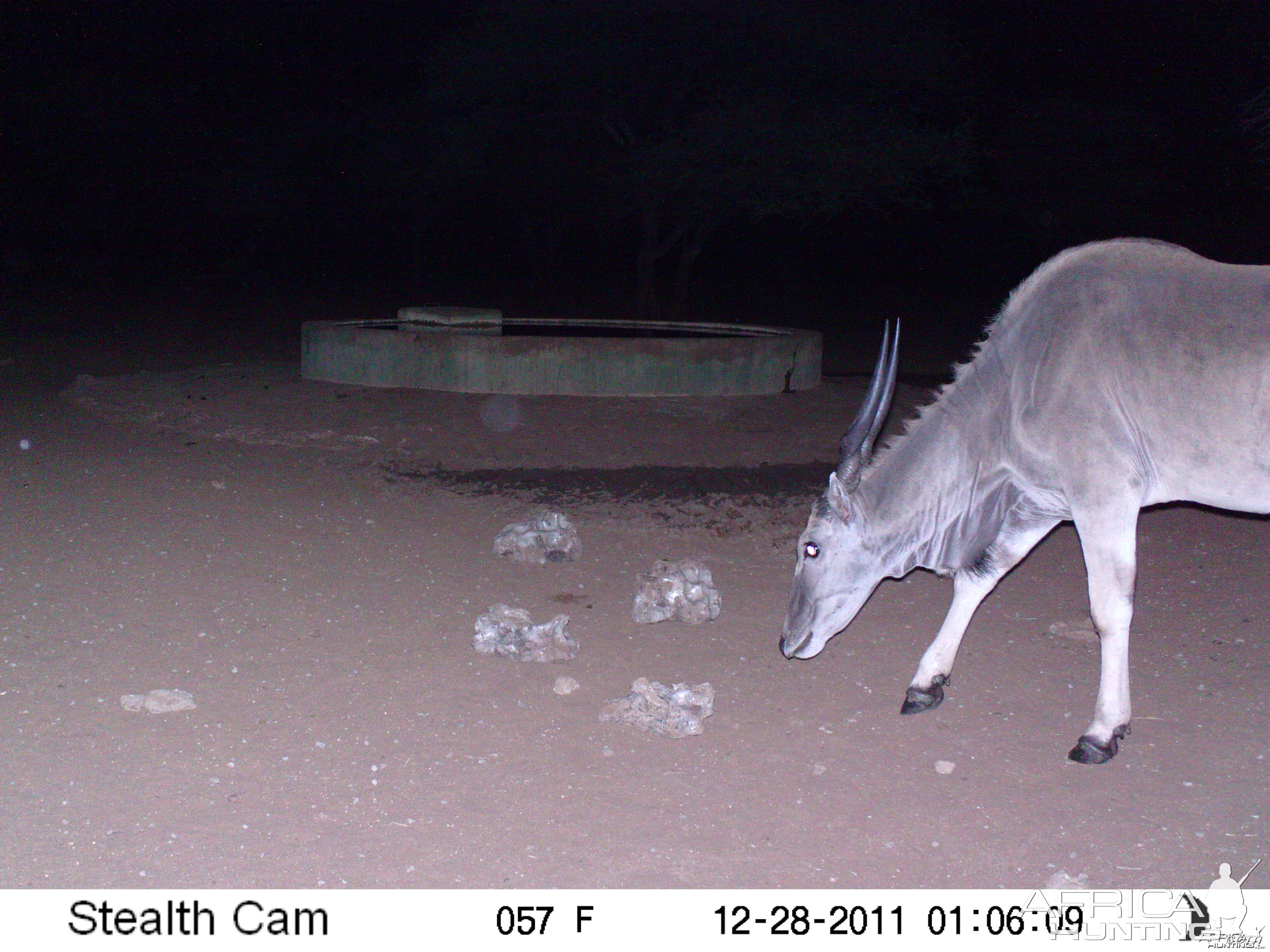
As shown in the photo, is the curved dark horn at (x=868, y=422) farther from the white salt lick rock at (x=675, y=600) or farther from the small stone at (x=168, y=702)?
the small stone at (x=168, y=702)

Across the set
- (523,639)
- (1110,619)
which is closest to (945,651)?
(1110,619)

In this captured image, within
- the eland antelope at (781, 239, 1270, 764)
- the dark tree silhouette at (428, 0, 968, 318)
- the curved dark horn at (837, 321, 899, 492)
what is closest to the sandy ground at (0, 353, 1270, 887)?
the eland antelope at (781, 239, 1270, 764)

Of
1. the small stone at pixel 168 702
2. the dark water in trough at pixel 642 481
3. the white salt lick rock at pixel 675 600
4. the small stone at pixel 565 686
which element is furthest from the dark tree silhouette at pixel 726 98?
the small stone at pixel 168 702

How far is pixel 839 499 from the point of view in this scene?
15.4 ft

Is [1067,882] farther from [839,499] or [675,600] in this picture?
[675,600]

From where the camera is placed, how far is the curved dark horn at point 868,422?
4559 mm

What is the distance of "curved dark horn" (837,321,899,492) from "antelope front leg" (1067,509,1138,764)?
32.0 inches

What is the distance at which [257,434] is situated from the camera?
10211mm

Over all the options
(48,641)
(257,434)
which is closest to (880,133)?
(257,434)

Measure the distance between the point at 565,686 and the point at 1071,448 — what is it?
216cm

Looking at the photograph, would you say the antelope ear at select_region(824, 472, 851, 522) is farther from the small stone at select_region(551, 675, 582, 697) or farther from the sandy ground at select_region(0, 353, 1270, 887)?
the small stone at select_region(551, 675, 582, 697)

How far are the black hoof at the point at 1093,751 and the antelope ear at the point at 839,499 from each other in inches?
45.7

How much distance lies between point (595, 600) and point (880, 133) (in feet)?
42.7
